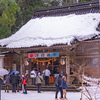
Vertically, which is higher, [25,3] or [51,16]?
[25,3]

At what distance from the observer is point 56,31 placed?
23.4 m

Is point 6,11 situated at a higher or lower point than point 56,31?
higher

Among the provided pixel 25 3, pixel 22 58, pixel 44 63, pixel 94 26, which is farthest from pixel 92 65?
pixel 25 3

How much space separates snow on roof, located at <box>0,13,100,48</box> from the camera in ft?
70.0

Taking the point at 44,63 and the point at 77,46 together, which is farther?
the point at 44,63

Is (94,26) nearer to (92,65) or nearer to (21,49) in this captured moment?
(92,65)

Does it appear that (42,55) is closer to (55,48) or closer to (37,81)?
(55,48)

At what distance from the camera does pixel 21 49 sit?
22.8 metres

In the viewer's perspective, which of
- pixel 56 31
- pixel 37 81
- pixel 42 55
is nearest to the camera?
pixel 37 81

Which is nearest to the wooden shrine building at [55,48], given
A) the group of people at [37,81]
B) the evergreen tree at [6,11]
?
the evergreen tree at [6,11]

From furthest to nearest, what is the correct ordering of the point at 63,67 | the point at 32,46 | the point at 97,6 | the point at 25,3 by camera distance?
the point at 25,3, the point at 97,6, the point at 63,67, the point at 32,46

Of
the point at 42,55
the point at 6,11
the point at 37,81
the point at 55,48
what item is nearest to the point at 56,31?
the point at 55,48

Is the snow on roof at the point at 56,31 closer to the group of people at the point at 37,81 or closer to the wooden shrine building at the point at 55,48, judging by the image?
the wooden shrine building at the point at 55,48

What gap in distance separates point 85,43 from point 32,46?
456cm
